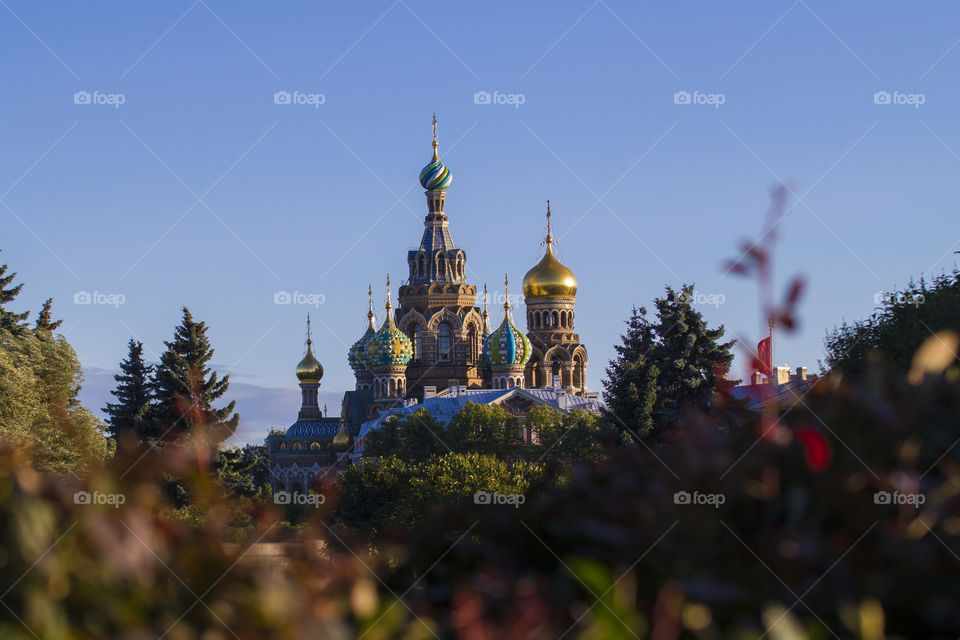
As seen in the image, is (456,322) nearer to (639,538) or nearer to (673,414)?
(673,414)

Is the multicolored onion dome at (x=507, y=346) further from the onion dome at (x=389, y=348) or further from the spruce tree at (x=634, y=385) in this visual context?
the spruce tree at (x=634, y=385)

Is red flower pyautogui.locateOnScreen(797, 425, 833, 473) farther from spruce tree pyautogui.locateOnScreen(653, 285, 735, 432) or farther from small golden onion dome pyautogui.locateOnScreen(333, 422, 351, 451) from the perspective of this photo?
small golden onion dome pyautogui.locateOnScreen(333, 422, 351, 451)

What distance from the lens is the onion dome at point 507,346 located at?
6769cm

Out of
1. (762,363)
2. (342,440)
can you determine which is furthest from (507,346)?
(762,363)

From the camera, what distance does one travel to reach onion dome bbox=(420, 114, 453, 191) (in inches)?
2965

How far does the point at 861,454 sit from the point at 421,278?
6929cm

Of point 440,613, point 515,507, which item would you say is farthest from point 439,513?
point 440,613

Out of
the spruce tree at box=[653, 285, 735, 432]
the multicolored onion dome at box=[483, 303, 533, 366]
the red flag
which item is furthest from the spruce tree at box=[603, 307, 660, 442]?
the multicolored onion dome at box=[483, 303, 533, 366]

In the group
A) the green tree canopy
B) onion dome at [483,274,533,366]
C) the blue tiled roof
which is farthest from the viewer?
the blue tiled roof

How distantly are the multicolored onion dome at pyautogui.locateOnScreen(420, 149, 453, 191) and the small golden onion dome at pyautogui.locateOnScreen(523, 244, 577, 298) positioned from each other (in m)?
8.14

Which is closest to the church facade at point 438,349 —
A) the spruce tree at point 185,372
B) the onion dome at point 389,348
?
the onion dome at point 389,348

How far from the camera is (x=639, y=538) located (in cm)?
335

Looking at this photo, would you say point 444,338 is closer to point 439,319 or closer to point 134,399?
point 439,319

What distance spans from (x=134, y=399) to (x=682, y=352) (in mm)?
18743
